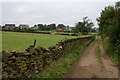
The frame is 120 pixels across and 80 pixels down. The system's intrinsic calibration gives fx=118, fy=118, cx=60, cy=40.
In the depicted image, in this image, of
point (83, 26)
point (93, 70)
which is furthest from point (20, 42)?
point (83, 26)

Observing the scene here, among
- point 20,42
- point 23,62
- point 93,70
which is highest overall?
point 20,42

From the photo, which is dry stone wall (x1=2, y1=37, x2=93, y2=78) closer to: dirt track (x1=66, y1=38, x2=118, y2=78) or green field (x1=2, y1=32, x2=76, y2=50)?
dirt track (x1=66, y1=38, x2=118, y2=78)

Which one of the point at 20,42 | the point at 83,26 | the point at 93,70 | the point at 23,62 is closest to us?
the point at 23,62

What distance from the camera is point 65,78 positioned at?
6.05 m

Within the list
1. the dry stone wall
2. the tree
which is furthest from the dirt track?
the tree

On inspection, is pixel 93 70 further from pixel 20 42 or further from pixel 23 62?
pixel 20 42

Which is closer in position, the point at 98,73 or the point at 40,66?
the point at 40,66

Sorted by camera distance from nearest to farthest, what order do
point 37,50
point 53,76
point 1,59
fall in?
point 1,59 → point 53,76 → point 37,50

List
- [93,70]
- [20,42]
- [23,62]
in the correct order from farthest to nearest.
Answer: [20,42]
[93,70]
[23,62]

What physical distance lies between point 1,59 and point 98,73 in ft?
17.4

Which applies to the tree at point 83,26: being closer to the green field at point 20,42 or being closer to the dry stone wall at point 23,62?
the green field at point 20,42

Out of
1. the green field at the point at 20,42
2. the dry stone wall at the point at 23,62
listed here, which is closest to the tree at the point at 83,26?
the green field at the point at 20,42

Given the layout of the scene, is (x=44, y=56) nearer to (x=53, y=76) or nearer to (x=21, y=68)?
(x=53, y=76)

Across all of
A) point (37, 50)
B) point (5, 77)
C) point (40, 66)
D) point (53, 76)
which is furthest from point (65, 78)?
point (5, 77)
